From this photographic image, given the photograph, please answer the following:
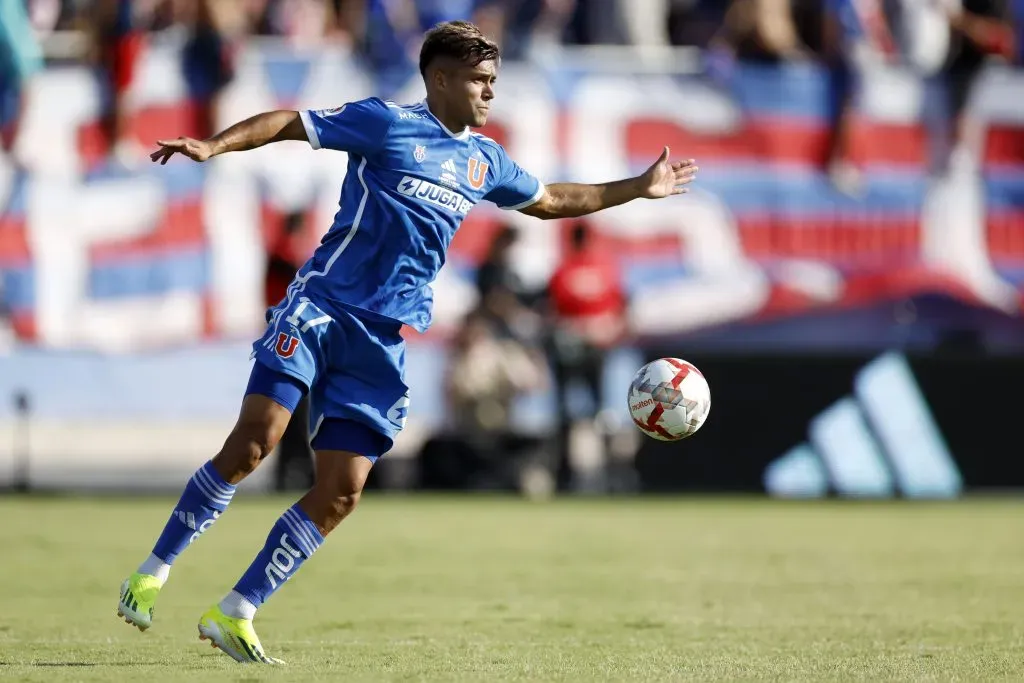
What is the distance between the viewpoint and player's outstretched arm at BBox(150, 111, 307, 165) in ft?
20.4

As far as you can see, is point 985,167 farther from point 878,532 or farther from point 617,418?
point 878,532

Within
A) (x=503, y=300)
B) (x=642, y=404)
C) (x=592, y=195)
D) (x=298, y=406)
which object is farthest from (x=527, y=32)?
(x=592, y=195)

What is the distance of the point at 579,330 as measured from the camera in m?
16.5

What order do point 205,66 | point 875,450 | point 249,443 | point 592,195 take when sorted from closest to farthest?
point 249,443
point 592,195
point 875,450
point 205,66

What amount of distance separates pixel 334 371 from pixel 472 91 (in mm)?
1248

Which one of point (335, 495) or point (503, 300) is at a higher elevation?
point (335, 495)

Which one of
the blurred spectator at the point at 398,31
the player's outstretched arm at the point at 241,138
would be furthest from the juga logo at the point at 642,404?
the blurred spectator at the point at 398,31

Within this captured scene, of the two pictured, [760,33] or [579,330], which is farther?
[760,33]

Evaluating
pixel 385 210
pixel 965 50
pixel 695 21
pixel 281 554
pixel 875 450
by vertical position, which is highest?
pixel 695 21

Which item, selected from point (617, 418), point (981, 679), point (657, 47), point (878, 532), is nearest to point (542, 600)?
point (981, 679)

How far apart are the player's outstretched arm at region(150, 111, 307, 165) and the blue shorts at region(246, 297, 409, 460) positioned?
26.6 inches

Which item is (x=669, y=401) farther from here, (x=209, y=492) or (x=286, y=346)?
(x=209, y=492)

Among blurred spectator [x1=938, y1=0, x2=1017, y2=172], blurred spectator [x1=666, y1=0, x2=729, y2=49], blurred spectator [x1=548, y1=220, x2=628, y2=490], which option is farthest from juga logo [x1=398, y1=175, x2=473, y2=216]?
blurred spectator [x1=938, y1=0, x2=1017, y2=172]

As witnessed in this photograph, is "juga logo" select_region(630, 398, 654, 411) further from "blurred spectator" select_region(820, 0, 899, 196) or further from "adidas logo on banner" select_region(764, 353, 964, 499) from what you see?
"blurred spectator" select_region(820, 0, 899, 196)
